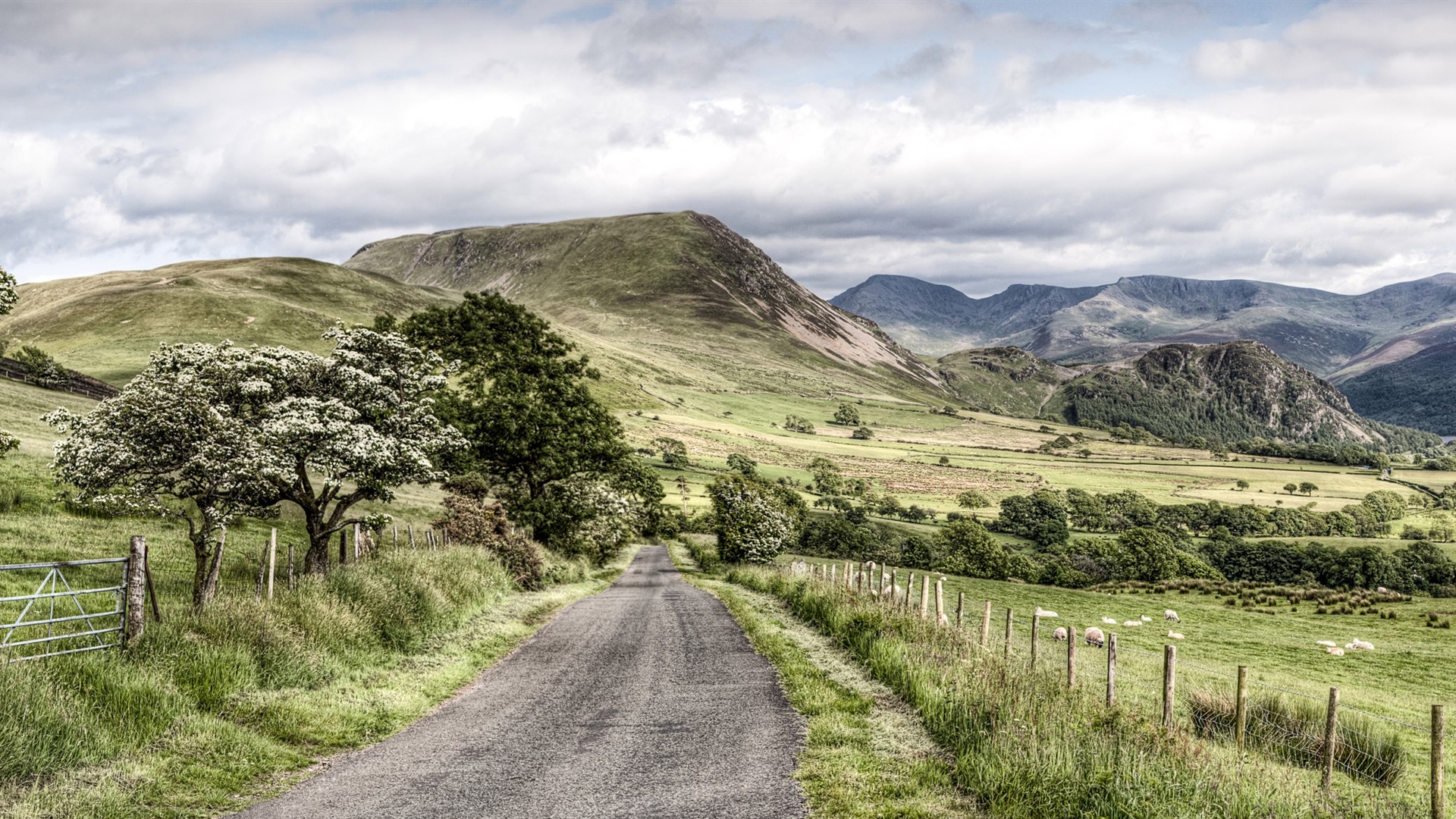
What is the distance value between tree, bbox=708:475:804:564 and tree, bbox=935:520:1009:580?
146 ft

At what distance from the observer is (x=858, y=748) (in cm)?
1223

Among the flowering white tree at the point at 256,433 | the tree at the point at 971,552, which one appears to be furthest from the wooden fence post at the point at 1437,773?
the tree at the point at 971,552

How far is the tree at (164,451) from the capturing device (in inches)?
750

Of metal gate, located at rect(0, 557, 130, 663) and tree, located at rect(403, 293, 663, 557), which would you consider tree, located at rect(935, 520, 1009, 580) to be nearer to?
tree, located at rect(403, 293, 663, 557)

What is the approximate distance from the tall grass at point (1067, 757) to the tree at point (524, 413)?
3146 cm

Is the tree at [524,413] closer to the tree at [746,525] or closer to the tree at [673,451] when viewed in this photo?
the tree at [746,525]

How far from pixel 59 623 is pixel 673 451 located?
463 feet

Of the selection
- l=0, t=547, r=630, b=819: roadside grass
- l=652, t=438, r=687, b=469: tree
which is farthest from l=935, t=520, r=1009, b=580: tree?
l=0, t=547, r=630, b=819: roadside grass

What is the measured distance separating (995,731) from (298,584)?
15486 mm

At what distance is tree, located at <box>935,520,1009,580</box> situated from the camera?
370 feet

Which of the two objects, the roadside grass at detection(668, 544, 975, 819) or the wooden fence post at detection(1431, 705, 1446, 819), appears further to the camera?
the roadside grass at detection(668, 544, 975, 819)

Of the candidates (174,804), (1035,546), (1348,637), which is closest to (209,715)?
(174,804)

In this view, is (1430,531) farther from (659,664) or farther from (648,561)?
(659,664)

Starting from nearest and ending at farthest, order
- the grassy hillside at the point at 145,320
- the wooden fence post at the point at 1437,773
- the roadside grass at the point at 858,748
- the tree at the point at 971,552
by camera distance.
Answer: the wooden fence post at the point at 1437,773 → the roadside grass at the point at 858,748 → the tree at the point at 971,552 → the grassy hillside at the point at 145,320
